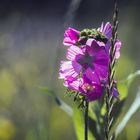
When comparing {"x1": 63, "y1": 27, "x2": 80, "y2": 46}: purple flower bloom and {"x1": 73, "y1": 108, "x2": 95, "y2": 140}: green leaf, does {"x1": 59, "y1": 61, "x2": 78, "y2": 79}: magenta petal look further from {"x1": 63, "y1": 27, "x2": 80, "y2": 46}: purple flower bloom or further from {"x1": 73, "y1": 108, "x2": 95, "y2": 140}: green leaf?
{"x1": 73, "y1": 108, "x2": 95, "y2": 140}: green leaf

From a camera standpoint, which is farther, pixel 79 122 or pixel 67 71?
pixel 79 122

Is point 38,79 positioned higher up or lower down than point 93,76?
lower down

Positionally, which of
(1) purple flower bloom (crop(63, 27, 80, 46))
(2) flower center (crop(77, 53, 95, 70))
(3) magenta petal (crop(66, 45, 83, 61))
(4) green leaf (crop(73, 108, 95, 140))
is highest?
(1) purple flower bloom (crop(63, 27, 80, 46))

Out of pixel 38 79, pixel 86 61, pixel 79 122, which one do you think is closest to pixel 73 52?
pixel 86 61

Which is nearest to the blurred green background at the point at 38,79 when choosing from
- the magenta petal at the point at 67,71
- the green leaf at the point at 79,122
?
the green leaf at the point at 79,122

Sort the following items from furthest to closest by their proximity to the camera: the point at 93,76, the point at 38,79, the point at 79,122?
1. the point at 38,79
2. the point at 79,122
3. the point at 93,76

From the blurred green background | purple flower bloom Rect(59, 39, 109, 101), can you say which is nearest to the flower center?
purple flower bloom Rect(59, 39, 109, 101)

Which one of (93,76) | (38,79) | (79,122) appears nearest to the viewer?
(93,76)

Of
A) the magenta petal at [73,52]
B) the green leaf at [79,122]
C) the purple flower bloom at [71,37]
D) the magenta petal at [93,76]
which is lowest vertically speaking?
the green leaf at [79,122]

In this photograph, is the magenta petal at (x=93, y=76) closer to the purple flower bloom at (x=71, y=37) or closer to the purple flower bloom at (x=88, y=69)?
the purple flower bloom at (x=88, y=69)

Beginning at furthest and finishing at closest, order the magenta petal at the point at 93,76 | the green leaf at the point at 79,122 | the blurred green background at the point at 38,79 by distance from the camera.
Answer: the blurred green background at the point at 38,79 → the green leaf at the point at 79,122 → the magenta petal at the point at 93,76

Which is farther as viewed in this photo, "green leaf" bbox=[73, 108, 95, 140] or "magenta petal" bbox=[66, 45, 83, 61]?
"green leaf" bbox=[73, 108, 95, 140]

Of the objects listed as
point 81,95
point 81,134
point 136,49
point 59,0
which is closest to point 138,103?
point 81,134

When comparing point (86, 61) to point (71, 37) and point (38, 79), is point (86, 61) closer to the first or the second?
point (71, 37)
